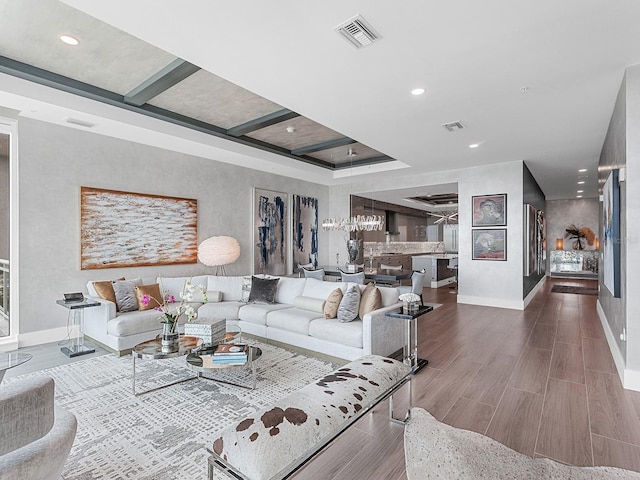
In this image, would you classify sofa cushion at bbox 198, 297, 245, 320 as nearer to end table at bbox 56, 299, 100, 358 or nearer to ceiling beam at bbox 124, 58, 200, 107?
end table at bbox 56, 299, 100, 358

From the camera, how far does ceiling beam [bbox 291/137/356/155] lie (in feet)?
20.5

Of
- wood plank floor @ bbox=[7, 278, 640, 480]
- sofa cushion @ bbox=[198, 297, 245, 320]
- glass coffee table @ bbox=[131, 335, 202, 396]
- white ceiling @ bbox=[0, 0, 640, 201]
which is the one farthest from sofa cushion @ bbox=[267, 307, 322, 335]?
white ceiling @ bbox=[0, 0, 640, 201]

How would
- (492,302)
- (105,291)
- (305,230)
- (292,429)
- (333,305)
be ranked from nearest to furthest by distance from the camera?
1. (292,429)
2. (333,305)
3. (105,291)
4. (492,302)
5. (305,230)

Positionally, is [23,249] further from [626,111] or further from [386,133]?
[626,111]

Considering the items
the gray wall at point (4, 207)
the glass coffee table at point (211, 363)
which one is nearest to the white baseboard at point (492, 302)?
the glass coffee table at point (211, 363)

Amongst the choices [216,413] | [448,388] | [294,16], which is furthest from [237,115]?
[448,388]

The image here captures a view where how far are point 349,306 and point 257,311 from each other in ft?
4.63

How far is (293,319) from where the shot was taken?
13.8 ft

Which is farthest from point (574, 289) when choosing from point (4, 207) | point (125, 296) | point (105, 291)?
point (4, 207)

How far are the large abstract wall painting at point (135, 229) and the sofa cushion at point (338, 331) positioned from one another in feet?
Result: 10.7

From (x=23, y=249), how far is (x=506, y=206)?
26.2 feet

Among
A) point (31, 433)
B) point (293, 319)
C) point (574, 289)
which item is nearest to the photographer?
point (31, 433)

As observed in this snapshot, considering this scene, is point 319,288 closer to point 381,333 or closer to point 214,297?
point 381,333

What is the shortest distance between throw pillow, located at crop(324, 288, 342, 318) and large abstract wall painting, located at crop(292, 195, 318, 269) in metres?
4.47
